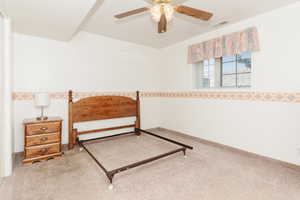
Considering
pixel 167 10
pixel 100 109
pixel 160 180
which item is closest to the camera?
pixel 167 10

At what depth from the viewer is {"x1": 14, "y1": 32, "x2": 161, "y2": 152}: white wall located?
108 inches

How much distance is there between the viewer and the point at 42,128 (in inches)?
96.7

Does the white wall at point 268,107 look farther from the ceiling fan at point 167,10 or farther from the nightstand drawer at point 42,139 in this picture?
the nightstand drawer at point 42,139

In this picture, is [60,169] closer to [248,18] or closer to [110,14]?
[110,14]

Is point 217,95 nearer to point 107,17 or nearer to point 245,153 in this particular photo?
point 245,153

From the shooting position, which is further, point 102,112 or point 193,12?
point 102,112

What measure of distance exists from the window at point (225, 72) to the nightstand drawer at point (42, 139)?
10.4 ft

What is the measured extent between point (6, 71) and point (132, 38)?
2539 mm

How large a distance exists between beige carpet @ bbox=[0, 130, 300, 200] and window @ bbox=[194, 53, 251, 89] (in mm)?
1450

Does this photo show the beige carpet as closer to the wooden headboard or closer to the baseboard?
the baseboard

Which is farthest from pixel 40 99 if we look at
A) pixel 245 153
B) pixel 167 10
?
pixel 245 153

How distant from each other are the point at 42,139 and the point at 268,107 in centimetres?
377

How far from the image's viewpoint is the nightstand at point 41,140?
2361 millimetres

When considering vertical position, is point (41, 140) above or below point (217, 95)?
below
